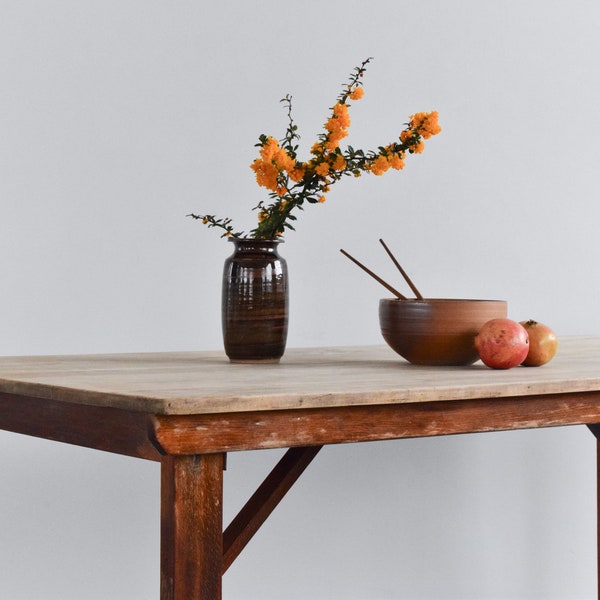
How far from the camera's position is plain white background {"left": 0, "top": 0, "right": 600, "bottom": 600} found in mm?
2988

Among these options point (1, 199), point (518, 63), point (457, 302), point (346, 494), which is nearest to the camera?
point (457, 302)

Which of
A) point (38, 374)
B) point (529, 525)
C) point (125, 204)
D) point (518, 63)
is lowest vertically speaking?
point (529, 525)

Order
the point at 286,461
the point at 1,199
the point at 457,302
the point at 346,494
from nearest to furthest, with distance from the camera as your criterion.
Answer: the point at 457,302 → the point at 286,461 → the point at 1,199 → the point at 346,494

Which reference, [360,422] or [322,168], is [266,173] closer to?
[322,168]

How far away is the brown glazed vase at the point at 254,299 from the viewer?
2.10 m

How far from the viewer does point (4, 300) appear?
2.96 metres

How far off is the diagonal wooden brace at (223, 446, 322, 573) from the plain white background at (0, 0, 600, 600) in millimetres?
714

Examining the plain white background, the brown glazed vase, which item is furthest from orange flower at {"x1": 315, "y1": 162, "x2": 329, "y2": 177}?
the plain white background

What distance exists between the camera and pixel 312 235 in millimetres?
3303

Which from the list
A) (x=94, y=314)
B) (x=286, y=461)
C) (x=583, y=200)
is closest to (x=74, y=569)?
(x=94, y=314)

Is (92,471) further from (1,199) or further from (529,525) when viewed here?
(529,525)

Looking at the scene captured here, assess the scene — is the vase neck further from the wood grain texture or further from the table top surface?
the wood grain texture

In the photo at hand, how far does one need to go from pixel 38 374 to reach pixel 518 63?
2.28 metres

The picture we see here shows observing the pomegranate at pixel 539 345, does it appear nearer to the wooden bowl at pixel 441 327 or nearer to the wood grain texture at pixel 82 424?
the wooden bowl at pixel 441 327
